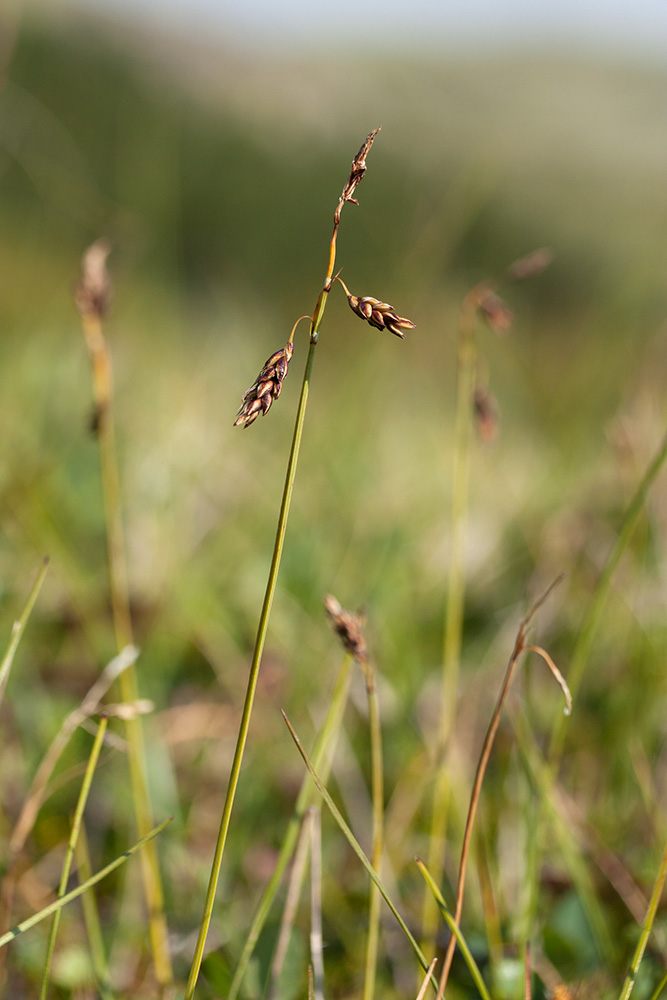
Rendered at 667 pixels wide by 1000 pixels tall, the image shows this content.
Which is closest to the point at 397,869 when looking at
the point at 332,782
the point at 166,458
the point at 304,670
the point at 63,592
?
the point at 332,782

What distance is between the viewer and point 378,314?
0.37m

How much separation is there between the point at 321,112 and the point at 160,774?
23.1 feet

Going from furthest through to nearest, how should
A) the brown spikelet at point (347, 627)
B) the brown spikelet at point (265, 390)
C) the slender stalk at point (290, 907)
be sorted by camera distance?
1. the slender stalk at point (290, 907)
2. the brown spikelet at point (347, 627)
3. the brown spikelet at point (265, 390)

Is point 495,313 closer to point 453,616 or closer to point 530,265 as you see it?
point 530,265

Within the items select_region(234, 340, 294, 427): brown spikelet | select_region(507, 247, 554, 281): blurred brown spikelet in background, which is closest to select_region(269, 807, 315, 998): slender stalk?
select_region(234, 340, 294, 427): brown spikelet

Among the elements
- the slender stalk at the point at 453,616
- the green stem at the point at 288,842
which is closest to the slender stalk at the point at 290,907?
the green stem at the point at 288,842

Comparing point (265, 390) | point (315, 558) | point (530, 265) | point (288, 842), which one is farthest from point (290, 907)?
point (315, 558)

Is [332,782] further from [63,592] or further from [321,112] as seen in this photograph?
[321,112]

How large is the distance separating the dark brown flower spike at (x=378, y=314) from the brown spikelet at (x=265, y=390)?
0.12 ft

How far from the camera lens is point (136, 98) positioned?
9.55 m

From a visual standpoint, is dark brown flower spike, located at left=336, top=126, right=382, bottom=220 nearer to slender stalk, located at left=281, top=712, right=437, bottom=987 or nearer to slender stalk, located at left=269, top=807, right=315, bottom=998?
slender stalk, located at left=281, top=712, right=437, bottom=987

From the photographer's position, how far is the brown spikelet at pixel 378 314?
369mm

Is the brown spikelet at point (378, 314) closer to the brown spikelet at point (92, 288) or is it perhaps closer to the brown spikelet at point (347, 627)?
the brown spikelet at point (347, 627)

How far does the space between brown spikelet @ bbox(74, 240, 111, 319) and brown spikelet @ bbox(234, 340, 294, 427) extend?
319 millimetres
